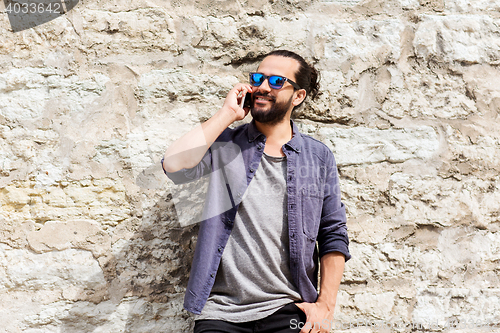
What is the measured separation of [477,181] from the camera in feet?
8.25

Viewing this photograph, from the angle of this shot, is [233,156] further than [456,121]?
No

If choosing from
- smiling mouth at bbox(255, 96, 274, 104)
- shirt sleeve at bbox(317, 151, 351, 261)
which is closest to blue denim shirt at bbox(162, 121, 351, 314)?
shirt sleeve at bbox(317, 151, 351, 261)

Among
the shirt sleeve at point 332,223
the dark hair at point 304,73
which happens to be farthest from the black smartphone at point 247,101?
the shirt sleeve at point 332,223

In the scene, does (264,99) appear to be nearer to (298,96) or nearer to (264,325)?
(298,96)

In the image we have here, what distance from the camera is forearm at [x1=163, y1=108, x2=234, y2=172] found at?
1.83 meters

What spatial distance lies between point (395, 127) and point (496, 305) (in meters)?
1.29

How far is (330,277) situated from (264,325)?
413 millimetres

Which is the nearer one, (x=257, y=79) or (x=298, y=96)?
(x=257, y=79)

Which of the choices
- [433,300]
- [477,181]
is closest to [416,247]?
[433,300]

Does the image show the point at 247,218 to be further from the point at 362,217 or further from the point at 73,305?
the point at 73,305

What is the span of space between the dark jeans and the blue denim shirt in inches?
3.8

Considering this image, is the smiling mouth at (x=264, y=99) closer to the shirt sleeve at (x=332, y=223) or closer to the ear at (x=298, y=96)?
the ear at (x=298, y=96)

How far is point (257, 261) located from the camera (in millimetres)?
1895

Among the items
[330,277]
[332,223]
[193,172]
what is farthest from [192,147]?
[330,277]
